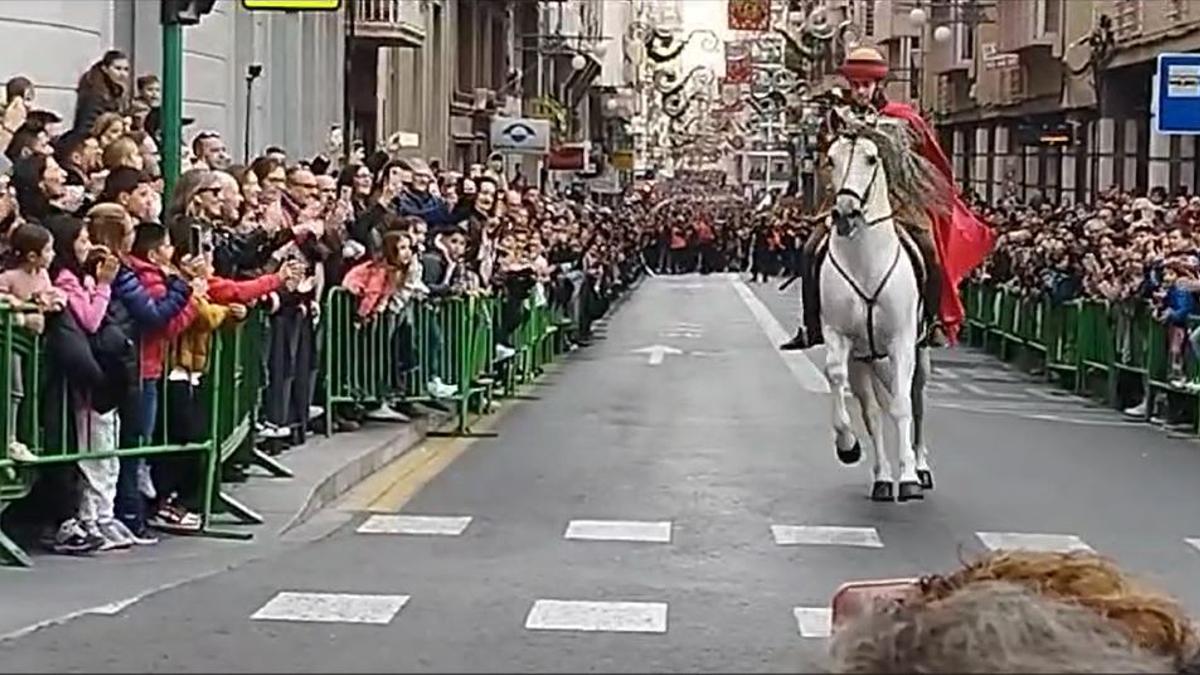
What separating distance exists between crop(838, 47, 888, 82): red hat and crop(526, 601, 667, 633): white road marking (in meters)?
6.22

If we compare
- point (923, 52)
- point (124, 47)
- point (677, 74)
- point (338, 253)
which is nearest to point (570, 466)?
point (338, 253)

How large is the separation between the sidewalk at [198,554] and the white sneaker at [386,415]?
174cm

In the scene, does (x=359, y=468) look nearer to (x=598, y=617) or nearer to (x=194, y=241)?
(x=194, y=241)

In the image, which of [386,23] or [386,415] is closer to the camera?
[386,415]

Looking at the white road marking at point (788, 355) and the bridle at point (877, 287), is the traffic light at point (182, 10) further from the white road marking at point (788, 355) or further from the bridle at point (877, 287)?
the white road marking at point (788, 355)

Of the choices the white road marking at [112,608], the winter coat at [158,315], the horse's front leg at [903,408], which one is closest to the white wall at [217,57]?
the horse's front leg at [903,408]

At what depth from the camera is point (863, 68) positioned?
16.9m

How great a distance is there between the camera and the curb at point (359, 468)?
579 inches

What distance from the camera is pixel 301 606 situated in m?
11.1

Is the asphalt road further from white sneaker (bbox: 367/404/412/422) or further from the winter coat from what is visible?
the winter coat

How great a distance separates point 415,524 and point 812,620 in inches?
153

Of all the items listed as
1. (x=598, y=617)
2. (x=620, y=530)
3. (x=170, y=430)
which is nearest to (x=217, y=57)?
(x=620, y=530)

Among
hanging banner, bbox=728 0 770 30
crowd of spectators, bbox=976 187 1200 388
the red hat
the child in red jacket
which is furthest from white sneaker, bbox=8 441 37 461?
hanging banner, bbox=728 0 770 30

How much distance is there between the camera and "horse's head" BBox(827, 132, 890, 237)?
15273 mm
